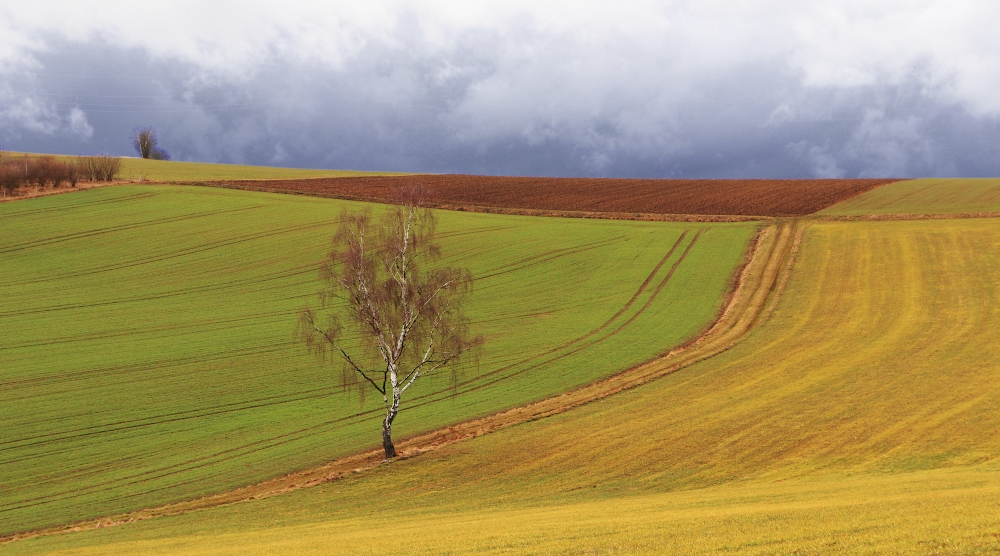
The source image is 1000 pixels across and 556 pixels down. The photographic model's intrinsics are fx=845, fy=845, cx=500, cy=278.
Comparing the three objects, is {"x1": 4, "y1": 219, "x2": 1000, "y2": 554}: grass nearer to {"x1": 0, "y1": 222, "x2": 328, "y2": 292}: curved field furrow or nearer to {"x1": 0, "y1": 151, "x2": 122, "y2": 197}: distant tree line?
{"x1": 0, "y1": 222, "x2": 328, "y2": 292}: curved field furrow

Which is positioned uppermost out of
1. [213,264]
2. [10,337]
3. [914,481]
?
[213,264]

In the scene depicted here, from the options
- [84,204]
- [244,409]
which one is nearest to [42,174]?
[84,204]

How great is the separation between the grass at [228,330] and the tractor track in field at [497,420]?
458 millimetres

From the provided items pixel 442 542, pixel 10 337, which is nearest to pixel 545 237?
pixel 10 337

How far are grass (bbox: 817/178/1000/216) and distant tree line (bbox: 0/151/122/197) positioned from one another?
77293 millimetres

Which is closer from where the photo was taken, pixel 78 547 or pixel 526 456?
pixel 78 547

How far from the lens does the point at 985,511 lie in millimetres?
15516

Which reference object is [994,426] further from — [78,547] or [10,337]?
[10,337]

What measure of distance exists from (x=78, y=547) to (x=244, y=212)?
195ft

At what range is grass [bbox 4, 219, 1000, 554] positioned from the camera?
1656 cm

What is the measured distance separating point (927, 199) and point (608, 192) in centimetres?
3290

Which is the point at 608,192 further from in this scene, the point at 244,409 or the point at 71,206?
the point at 244,409

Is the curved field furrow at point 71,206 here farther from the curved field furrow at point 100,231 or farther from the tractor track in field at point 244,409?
the tractor track in field at point 244,409

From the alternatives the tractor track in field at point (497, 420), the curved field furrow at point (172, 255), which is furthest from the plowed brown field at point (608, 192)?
the tractor track in field at point (497, 420)
